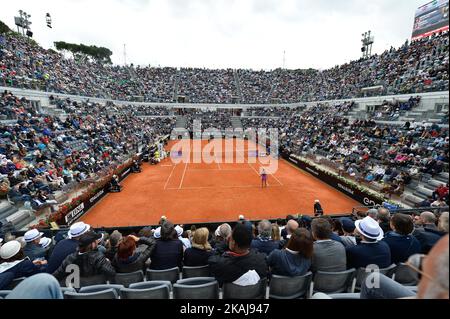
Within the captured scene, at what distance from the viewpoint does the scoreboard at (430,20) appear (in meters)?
28.6

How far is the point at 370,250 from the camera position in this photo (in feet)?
12.3

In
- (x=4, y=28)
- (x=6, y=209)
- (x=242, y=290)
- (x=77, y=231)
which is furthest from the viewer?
(x=4, y=28)

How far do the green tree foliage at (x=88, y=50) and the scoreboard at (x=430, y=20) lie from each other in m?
74.9

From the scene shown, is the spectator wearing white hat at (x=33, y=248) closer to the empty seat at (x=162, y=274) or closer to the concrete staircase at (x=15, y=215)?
the empty seat at (x=162, y=274)

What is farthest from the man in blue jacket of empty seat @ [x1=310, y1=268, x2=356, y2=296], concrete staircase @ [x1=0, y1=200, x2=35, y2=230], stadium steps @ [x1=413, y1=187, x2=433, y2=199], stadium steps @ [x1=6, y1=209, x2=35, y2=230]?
stadium steps @ [x1=6, y1=209, x2=35, y2=230]

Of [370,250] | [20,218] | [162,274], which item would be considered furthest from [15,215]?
[370,250]

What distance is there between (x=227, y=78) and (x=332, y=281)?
2449 inches

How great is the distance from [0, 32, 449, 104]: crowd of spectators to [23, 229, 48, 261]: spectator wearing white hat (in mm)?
7802

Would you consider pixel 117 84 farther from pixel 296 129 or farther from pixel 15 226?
pixel 15 226

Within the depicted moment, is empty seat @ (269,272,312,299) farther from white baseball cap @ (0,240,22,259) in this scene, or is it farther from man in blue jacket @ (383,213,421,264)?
white baseball cap @ (0,240,22,259)

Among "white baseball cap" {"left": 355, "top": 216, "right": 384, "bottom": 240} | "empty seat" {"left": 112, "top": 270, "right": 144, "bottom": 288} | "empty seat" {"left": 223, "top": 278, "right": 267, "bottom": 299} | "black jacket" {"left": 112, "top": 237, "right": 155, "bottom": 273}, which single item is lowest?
"empty seat" {"left": 112, "top": 270, "right": 144, "bottom": 288}

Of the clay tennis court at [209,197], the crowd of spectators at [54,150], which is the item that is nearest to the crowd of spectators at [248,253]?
the clay tennis court at [209,197]

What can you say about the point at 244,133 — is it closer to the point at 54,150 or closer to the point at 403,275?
the point at 54,150

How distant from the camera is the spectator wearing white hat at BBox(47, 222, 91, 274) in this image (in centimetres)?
426
